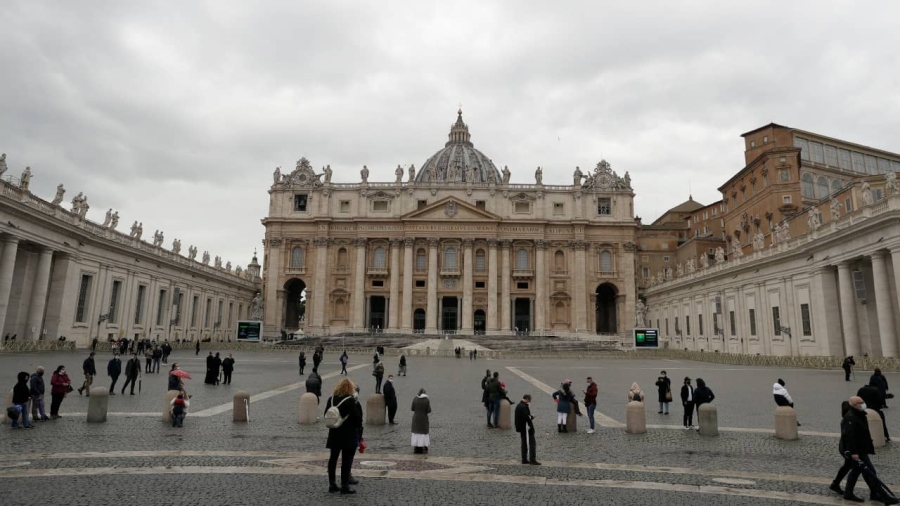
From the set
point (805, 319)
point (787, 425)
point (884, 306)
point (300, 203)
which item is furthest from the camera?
point (300, 203)

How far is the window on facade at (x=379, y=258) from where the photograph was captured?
68562 mm

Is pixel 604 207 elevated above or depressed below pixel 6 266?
above

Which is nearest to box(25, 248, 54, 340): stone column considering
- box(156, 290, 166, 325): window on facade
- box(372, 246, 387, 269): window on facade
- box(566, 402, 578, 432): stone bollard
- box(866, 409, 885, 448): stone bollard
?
box(156, 290, 166, 325): window on facade

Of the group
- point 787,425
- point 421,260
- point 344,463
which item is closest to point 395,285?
point 421,260

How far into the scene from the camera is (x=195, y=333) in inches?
2142

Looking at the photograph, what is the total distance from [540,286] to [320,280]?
27.1 metres

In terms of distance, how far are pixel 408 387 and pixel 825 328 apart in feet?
90.9

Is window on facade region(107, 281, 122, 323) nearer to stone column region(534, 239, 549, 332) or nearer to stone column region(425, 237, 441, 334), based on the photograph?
stone column region(425, 237, 441, 334)

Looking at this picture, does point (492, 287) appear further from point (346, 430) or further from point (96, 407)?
point (346, 430)

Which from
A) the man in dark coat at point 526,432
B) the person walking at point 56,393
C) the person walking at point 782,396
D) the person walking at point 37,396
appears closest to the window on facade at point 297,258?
the person walking at point 56,393

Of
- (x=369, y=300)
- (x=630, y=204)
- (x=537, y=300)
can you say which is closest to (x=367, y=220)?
(x=369, y=300)

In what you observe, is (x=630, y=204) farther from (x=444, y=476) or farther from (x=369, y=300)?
(x=444, y=476)

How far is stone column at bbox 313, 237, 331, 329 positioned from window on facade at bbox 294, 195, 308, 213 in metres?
5.40

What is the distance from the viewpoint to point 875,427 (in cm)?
982
